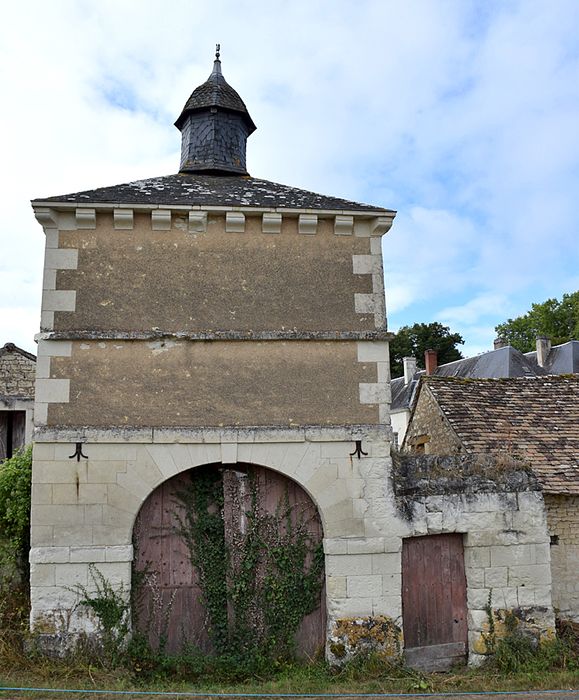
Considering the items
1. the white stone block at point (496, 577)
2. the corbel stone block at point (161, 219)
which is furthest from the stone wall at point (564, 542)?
the corbel stone block at point (161, 219)

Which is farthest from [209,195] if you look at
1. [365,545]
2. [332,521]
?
[365,545]

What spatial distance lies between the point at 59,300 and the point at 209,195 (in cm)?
224

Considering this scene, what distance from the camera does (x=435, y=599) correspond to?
6.98m

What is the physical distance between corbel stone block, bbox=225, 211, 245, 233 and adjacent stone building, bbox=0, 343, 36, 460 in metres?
4.82

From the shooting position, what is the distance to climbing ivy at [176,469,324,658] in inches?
261

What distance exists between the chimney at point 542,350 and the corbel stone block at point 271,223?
24.3 meters

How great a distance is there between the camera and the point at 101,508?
6.45 meters

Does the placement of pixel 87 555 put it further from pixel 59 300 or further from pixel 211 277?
pixel 211 277

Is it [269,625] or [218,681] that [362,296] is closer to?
[269,625]

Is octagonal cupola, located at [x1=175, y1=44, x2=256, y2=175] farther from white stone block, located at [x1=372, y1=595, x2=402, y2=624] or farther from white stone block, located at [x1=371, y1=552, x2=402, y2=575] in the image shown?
white stone block, located at [x1=372, y1=595, x2=402, y2=624]

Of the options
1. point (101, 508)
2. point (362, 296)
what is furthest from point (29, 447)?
point (362, 296)

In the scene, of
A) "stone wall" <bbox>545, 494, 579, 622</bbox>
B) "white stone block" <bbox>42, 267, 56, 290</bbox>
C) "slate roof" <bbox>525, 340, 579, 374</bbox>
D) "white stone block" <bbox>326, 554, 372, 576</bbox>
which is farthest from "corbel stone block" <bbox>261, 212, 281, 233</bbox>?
"slate roof" <bbox>525, 340, 579, 374</bbox>

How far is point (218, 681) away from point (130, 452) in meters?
2.62

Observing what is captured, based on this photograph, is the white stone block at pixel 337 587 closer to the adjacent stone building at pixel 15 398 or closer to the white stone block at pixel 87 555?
the white stone block at pixel 87 555
